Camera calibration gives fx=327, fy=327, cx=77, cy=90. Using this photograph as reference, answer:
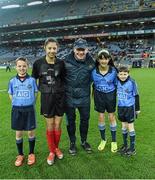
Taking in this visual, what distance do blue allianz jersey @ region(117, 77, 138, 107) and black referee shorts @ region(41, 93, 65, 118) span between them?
3.58 ft

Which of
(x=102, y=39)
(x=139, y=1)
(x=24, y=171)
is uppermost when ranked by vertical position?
(x=139, y=1)

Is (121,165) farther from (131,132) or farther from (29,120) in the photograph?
(29,120)

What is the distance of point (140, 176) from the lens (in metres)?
4.95

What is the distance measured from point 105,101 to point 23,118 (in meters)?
1.58

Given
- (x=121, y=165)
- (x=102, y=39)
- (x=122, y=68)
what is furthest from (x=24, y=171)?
(x=102, y=39)

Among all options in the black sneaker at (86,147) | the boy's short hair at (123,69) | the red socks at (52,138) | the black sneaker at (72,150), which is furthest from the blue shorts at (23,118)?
the boy's short hair at (123,69)

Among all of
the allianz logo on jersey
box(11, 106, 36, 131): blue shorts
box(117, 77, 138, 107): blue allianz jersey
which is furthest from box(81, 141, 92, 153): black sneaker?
the allianz logo on jersey

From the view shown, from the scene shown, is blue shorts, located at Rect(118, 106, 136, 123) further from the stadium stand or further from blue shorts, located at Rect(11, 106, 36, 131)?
the stadium stand

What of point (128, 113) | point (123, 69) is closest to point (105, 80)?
point (123, 69)

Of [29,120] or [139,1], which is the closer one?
[29,120]

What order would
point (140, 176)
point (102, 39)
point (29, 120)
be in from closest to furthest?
point (140, 176) < point (29, 120) < point (102, 39)

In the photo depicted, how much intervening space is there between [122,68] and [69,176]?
2129 mm

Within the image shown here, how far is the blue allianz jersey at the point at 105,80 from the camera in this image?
604 cm

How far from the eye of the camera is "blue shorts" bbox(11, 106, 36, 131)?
5.62 metres
